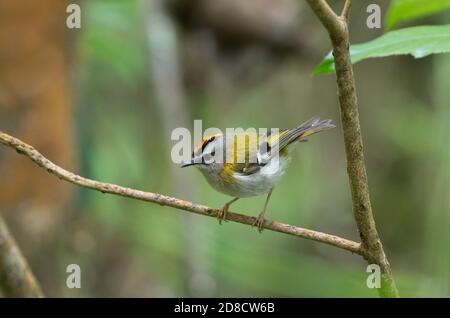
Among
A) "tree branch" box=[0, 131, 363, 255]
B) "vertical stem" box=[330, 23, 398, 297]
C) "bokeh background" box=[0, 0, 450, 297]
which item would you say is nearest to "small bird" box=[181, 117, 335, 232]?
"bokeh background" box=[0, 0, 450, 297]

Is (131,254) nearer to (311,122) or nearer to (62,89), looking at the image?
(62,89)

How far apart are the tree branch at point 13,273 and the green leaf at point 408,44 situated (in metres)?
1.29

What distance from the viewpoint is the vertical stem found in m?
1.64

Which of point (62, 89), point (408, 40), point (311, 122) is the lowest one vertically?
point (408, 40)

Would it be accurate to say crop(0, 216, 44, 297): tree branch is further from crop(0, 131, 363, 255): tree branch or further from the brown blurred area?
the brown blurred area

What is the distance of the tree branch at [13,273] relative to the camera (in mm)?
2520

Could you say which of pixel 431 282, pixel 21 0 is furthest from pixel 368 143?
pixel 21 0

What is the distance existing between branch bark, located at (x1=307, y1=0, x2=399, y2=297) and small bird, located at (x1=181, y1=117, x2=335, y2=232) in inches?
53.9

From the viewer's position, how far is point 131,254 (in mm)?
5621

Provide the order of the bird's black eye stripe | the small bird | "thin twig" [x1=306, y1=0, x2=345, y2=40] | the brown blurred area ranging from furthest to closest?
the brown blurred area < the bird's black eye stripe < the small bird < "thin twig" [x1=306, y1=0, x2=345, y2=40]

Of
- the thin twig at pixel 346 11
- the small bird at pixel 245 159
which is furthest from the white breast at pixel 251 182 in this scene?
the thin twig at pixel 346 11

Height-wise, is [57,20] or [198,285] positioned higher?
[57,20]

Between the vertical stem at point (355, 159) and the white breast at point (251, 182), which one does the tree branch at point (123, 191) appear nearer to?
the vertical stem at point (355, 159)
